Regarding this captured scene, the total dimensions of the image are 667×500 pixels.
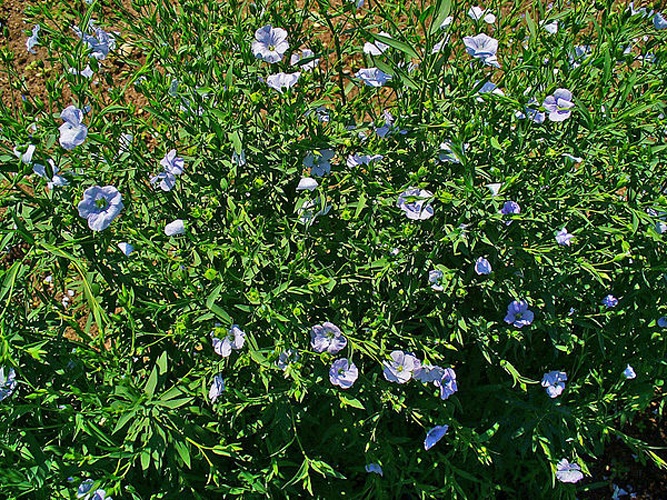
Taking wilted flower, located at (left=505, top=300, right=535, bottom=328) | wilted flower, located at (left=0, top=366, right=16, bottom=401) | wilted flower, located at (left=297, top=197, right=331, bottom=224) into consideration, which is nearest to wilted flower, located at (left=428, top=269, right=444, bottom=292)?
wilted flower, located at (left=505, top=300, right=535, bottom=328)

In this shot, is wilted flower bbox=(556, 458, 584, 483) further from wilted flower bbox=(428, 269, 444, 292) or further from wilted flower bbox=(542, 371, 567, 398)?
wilted flower bbox=(428, 269, 444, 292)

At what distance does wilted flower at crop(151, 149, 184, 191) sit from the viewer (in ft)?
7.04

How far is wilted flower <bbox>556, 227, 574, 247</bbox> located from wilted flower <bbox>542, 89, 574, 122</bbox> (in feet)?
1.21

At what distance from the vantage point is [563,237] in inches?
87.4

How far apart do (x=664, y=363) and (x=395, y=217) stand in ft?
3.90

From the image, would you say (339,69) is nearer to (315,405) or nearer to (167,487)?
(315,405)

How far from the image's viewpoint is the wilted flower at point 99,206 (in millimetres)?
1923

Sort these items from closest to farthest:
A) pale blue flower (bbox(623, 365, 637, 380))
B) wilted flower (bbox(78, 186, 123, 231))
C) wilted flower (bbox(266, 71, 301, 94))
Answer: wilted flower (bbox(78, 186, 123, 231)) < wilted flower (bbox(266, 71, 301, 94)) < pale blue flower (bbox(623, 365, 637, 380))

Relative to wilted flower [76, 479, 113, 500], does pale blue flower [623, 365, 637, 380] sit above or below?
above

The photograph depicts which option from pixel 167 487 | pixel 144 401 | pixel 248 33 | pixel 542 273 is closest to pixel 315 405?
pixel 167 487

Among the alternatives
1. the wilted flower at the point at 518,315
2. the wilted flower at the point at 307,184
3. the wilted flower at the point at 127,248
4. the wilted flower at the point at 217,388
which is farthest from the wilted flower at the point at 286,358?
the wilted flower at the point at 518,315

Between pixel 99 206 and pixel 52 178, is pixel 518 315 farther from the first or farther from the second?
pixel 52 178

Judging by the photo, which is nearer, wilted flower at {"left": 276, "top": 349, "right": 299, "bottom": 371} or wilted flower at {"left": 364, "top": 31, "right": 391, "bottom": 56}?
wilted flower at {"left": 276, "top": 349, "right": 299, "bottom": 371}

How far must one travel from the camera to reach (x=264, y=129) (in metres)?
2.41
